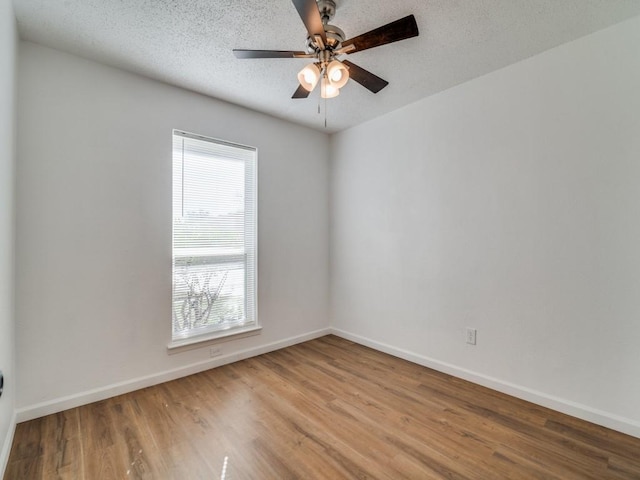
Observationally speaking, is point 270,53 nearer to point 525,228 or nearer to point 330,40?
point 330,40

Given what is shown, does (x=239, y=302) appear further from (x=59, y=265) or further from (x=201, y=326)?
(x=59, y=265)

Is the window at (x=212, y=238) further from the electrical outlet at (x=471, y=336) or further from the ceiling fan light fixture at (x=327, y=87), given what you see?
the electrical outlet at (x=471, y=336)

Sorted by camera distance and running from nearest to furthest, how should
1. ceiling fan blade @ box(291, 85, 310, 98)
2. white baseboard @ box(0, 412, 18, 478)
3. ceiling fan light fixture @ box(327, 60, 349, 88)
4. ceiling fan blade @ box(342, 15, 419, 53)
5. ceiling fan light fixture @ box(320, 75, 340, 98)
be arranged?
1. ceiling fan blade @ box(342, 15, 419, 53)
2. white baseboard @ box(0, 412, 18, 478)
3. ceiling fan light fixture @ box(327, 60, 349, 88)
4. ceiling fan light fixture @ box(320, 75, 340, 98)
5. ceiling fan blade @ box(291, 85, 310, 98)

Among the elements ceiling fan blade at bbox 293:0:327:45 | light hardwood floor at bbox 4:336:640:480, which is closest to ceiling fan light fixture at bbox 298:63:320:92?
ceiling fan blade at bbox 293:0:327:45

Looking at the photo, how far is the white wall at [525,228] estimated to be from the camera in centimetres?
197

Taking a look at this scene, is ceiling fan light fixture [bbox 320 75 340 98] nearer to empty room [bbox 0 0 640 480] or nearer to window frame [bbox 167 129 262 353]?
empty room [bbox 0 0 640 480]

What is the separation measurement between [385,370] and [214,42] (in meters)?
3.05

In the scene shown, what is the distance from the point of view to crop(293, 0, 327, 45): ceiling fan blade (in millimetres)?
1397

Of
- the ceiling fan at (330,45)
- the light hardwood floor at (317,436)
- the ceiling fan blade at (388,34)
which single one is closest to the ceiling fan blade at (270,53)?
the ceiling fan at (330,45)

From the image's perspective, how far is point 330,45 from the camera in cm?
172

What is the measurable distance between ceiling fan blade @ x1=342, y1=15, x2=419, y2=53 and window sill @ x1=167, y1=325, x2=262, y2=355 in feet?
8.68

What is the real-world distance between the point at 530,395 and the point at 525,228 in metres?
1.27

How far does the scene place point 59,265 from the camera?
2.21m

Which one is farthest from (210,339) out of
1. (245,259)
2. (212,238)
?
(212,238)
